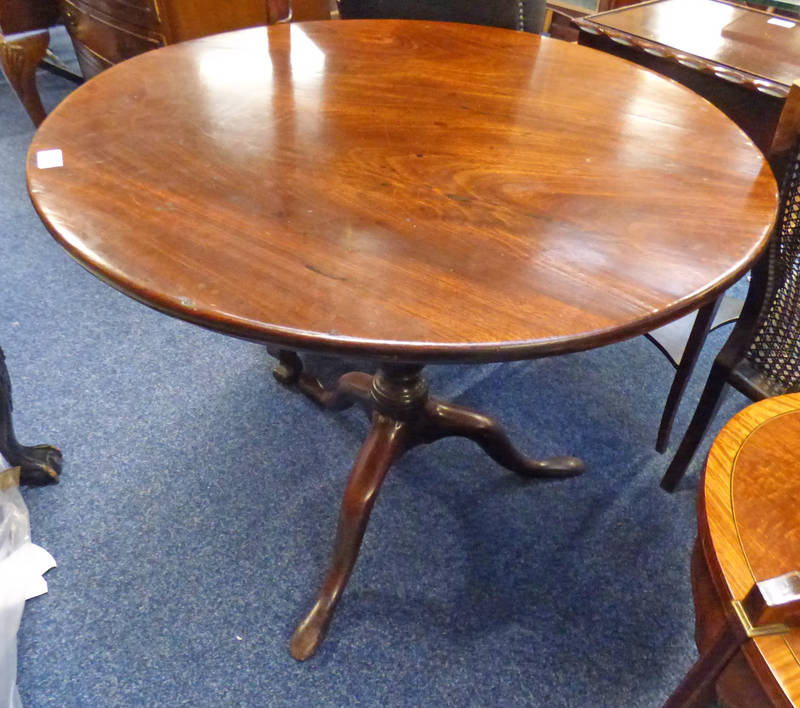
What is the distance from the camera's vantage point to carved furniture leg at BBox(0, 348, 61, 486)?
1058 millimetres

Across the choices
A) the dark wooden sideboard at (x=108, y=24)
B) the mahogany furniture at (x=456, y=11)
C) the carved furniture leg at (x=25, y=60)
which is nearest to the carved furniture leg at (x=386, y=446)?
the mahogany furniture at (x=456, y=11)

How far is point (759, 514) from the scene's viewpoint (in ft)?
1.95

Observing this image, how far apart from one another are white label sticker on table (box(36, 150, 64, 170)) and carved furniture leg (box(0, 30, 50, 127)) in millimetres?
1515

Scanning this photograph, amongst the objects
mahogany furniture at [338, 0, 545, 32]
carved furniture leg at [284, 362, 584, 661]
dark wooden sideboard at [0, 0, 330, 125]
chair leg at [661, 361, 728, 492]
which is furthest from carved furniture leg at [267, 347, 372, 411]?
dark wooden sideboard at [0, 0, 330, 125]

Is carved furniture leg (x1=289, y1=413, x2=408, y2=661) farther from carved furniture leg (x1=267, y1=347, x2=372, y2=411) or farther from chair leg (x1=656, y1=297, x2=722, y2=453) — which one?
chair leg (x1=656, y1=297, x2=722, y2=453)

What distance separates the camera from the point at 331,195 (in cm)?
67

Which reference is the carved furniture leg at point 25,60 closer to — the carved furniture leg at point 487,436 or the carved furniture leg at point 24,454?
the carved furniture leg at point 24,454

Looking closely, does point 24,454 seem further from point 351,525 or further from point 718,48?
point 718,48

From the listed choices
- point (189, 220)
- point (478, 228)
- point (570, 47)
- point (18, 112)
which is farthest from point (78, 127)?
point (18, 112)

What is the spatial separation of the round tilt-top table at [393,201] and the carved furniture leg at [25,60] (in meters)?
1.21

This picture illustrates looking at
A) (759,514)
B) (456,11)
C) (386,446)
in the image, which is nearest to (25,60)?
(456,11)

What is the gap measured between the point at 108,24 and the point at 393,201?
153 centimetres

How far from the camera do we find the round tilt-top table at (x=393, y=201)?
54 cm

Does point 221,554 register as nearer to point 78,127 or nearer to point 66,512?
point 66,512
